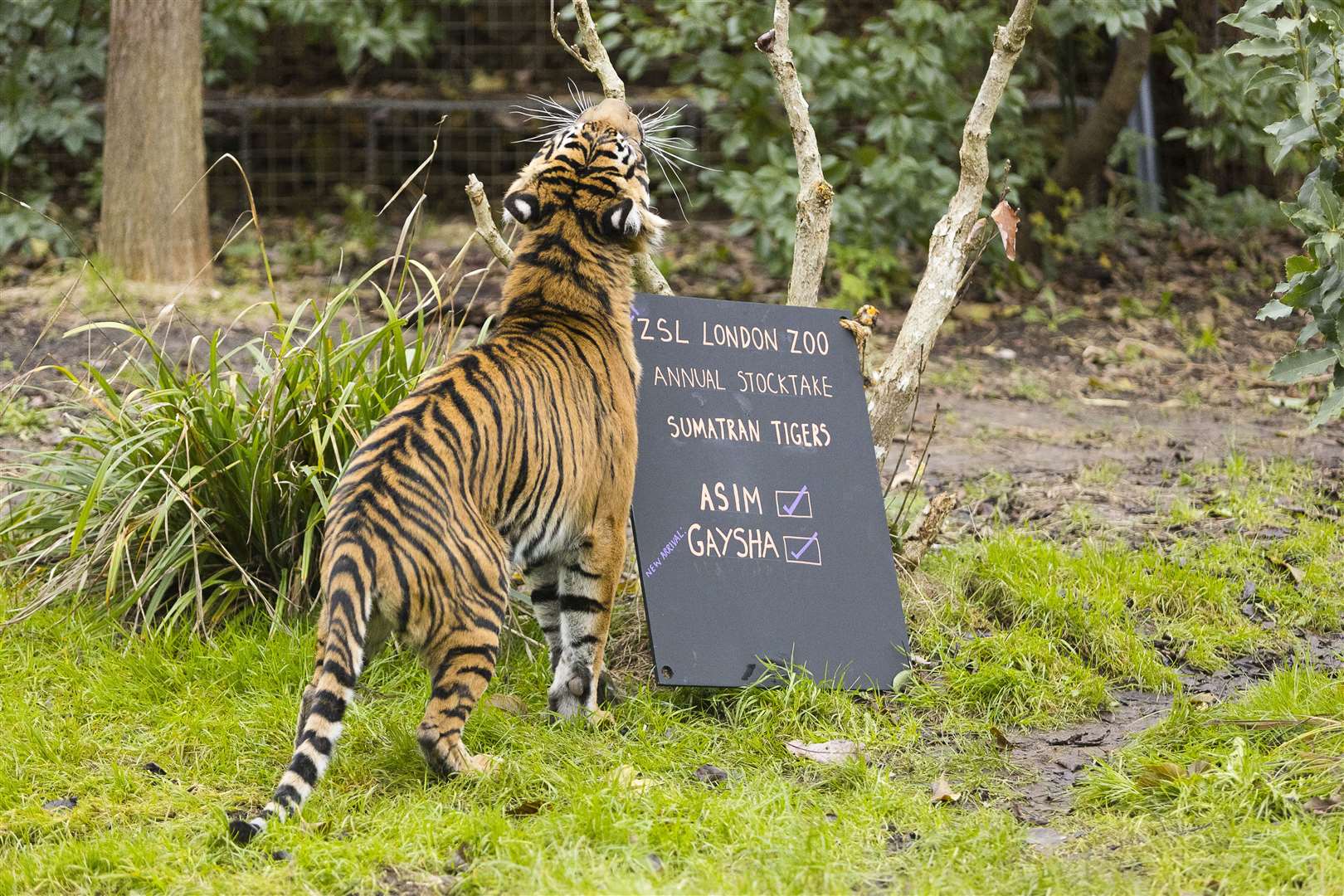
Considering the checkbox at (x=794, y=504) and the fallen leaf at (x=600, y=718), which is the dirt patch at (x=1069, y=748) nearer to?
the checkbox at (x=794, y=504)

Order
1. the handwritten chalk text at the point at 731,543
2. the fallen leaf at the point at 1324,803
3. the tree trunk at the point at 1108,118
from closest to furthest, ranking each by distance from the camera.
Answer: the fallen leaf at the point at 1324,803
the handwritten chalk text at the point at 731,543
the tree trunk at the point at 1108,118

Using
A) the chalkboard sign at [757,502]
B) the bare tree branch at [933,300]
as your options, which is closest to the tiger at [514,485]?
the chalkboard sign at [757,502]

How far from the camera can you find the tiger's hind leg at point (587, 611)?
4098mm

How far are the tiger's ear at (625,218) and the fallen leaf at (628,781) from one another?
1.55m

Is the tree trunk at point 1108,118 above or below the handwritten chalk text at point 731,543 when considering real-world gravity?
above

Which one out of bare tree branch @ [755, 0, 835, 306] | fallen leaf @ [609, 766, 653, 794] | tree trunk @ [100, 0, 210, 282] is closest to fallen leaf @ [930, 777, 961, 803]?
fallen leaf @ [609, 766, 653, 794]

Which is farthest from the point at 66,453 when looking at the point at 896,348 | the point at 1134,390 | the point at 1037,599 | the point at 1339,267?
the point at 1134,390

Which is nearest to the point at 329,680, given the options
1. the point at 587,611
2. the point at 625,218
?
the point at 587,611

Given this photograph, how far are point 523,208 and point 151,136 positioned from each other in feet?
18.3

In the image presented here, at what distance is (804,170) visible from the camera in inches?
199

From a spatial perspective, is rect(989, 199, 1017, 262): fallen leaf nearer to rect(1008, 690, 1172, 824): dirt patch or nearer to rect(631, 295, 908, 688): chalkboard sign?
rect(631, 295, 908, 688): chalkboard sign

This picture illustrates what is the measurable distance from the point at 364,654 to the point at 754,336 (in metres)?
1.90

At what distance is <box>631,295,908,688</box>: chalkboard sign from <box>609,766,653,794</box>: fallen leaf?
528 mm

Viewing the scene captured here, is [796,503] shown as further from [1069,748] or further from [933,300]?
[1069,748]
